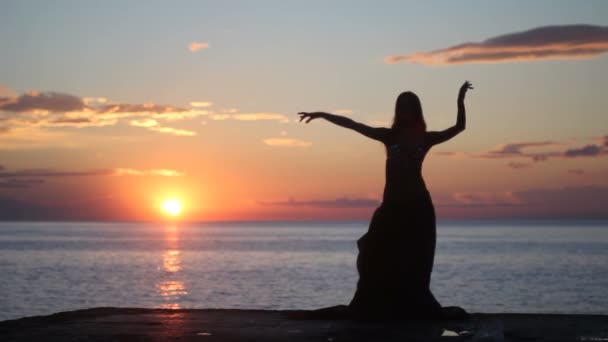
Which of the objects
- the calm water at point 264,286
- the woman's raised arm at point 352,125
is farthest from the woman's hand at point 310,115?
the calm water at point 264,286

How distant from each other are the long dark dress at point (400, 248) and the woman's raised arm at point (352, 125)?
18 centimetres

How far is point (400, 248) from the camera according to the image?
11297 millimetres

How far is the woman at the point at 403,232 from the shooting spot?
36.4 ft

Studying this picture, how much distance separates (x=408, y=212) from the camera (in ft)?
37.2

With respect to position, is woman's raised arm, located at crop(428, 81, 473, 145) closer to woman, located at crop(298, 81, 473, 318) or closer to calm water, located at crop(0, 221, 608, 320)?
woman, located at crop(298, 81, 473, 318)

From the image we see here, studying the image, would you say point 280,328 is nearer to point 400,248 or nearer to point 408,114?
point 400,248

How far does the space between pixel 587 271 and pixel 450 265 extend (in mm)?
13546

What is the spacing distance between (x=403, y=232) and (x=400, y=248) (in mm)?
202

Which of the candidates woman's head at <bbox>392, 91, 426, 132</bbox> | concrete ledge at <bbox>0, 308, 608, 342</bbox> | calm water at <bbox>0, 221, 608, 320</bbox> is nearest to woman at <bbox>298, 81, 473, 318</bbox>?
woman's head at <bbox>392, 91, 426, 132</bbox>

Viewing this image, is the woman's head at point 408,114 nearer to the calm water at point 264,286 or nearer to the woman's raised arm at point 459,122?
the woman's raised arm at point 459,122

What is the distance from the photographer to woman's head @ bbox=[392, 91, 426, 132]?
11.0 meters

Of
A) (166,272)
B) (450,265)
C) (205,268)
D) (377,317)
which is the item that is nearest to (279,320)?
(377,317)

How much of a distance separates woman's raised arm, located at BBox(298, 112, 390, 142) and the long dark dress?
183mm

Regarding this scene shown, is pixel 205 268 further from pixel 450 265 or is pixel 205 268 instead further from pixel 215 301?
pixel 215 301
